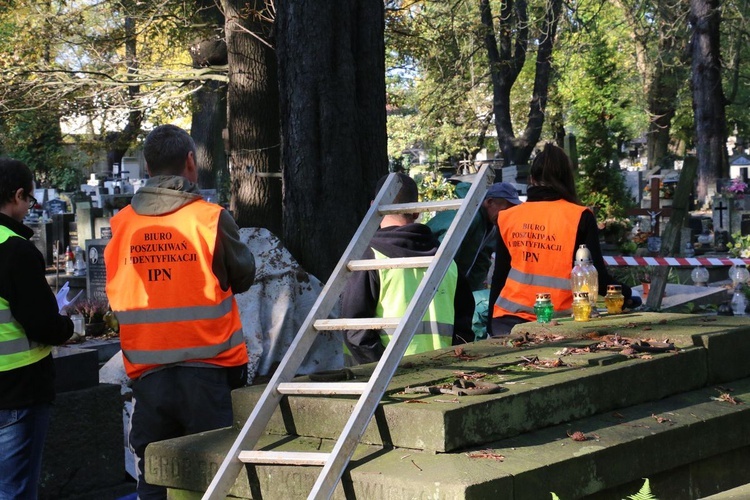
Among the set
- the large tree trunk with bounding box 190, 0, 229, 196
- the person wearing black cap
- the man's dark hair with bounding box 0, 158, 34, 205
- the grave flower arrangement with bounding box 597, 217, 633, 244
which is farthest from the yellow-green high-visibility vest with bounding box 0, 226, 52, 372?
the grave flower arrangement with bounding box 597, 217, 633, 244

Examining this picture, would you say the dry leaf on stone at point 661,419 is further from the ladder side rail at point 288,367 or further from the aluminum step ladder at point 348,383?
the ladder side rail at point 288,367

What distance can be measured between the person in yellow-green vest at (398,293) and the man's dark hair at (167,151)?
3.41 ft

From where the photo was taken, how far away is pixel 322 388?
3.77 m

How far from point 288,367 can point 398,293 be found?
1343 mm

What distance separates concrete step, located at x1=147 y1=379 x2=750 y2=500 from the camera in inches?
131

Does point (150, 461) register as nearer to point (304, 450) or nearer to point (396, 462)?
point (304, 450)

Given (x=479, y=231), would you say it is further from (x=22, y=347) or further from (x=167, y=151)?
(x=22, y=347)

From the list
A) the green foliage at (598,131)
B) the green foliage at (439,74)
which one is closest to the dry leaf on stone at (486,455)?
the green foliage at (439,74)

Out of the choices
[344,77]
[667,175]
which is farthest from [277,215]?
[667,175]

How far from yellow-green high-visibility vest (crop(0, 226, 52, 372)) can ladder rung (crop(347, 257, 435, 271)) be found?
151cm

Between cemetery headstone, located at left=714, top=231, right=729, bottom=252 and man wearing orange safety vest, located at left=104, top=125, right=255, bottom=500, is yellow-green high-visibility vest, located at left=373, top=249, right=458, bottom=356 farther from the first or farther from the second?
cemetery headstone, located at left=714, top=231, right=729, bottom=252

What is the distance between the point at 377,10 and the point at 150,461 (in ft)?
14.2

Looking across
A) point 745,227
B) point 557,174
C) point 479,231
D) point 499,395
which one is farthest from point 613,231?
point 499,395

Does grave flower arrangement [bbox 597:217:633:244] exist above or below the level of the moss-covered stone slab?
below
